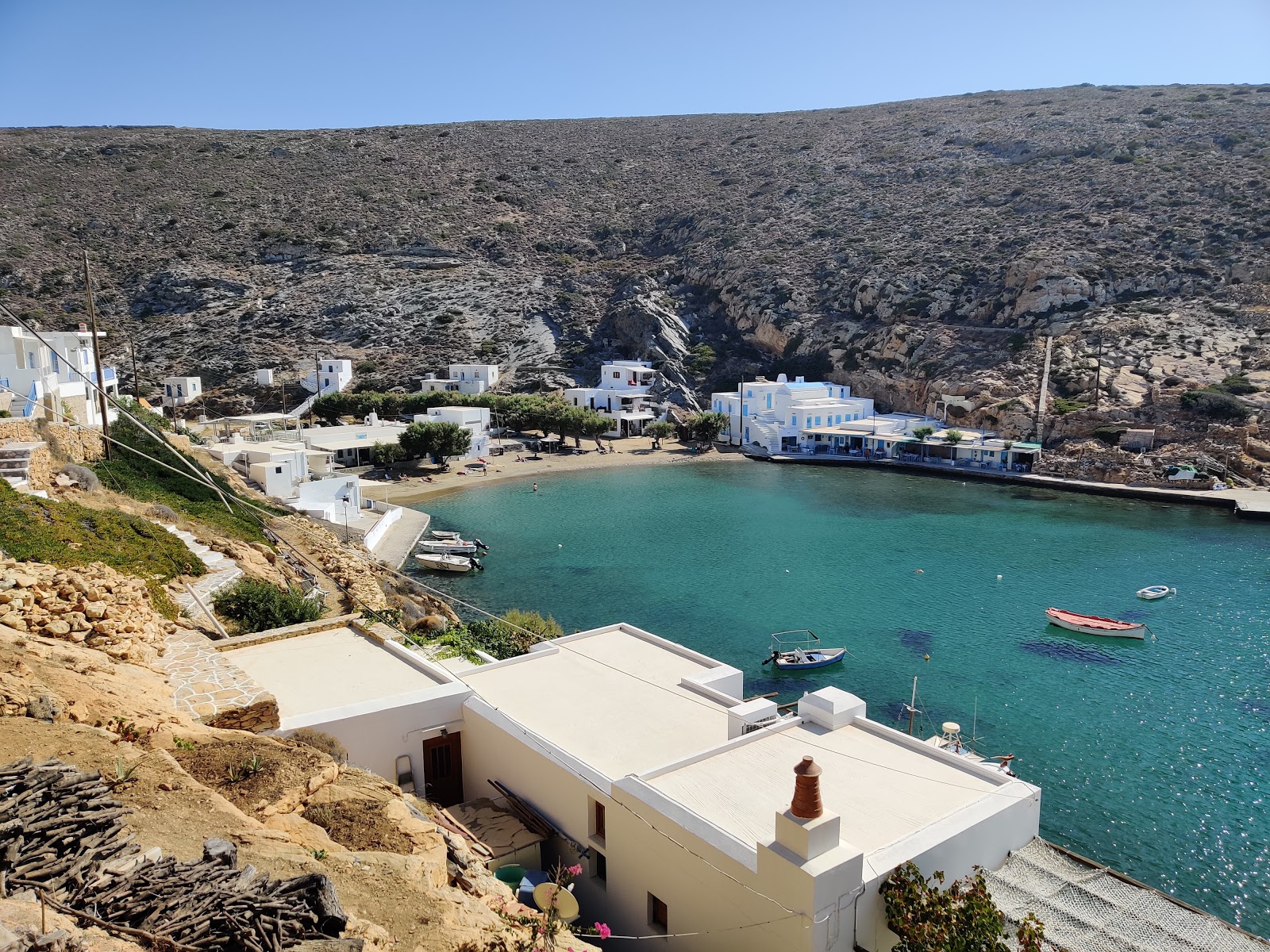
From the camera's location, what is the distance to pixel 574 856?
883cm

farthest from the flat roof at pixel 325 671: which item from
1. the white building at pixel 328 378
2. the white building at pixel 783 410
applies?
the white building at pixel 328 378

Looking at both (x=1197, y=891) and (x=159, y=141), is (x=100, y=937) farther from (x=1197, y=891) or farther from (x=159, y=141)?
(x=159, y=141)

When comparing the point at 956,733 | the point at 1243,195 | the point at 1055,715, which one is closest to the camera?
the point at 956,733

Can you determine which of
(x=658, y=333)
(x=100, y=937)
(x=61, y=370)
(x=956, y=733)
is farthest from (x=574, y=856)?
(x=658, y=333)

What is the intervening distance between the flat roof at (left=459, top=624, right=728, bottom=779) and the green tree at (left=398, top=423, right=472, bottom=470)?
32250mm

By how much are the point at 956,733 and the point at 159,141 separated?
95809mm

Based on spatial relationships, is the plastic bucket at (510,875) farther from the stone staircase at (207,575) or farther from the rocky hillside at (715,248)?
the rocky hillside at (715,248)

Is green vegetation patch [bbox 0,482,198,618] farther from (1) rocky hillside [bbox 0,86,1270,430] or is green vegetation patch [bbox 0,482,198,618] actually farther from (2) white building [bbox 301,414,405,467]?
(1) rocky hillside [bbox 0,86,1270,430]

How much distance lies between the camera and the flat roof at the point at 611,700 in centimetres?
→ 983

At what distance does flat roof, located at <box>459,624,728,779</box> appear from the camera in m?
9.83

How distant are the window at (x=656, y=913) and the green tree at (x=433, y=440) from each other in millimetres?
38501

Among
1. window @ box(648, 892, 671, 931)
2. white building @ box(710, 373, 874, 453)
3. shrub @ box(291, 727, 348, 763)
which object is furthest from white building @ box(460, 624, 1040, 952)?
white building @ box(710, 373, 874, 453)

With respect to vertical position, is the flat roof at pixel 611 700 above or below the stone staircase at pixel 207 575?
below

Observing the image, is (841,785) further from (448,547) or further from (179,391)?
(179,391)
